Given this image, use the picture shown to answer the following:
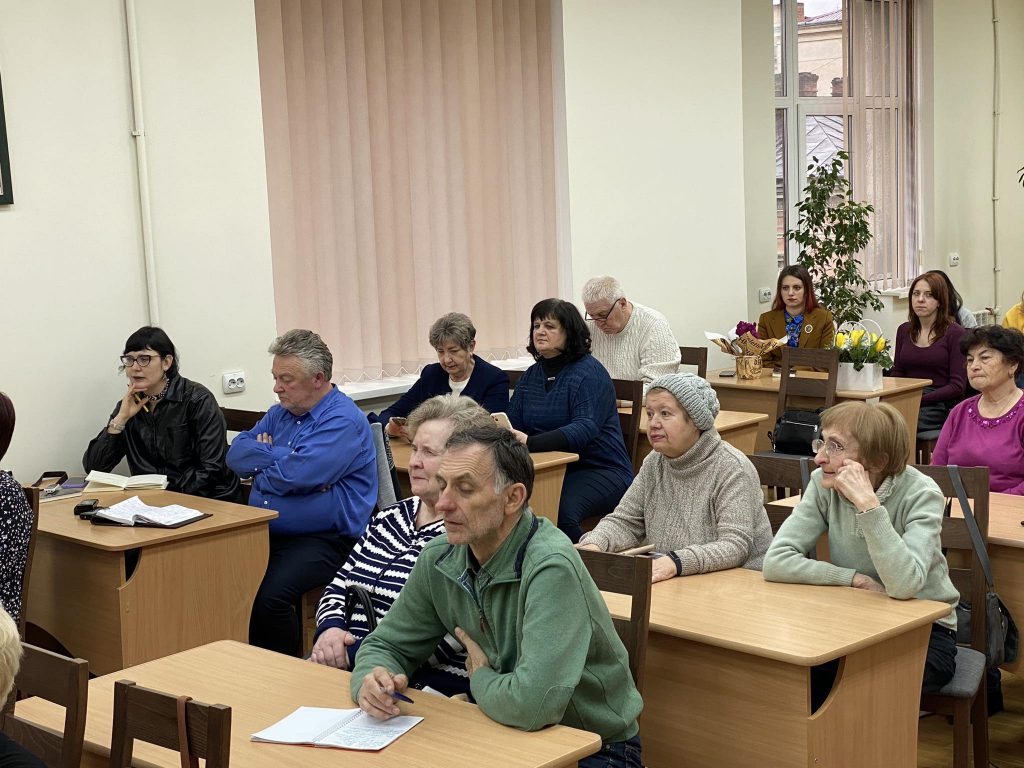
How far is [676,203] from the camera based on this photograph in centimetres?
740

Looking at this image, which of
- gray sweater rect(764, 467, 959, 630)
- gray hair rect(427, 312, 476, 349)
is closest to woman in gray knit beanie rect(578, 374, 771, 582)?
gray sweater rect(764, 467, 959, 630)

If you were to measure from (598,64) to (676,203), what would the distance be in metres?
1.03

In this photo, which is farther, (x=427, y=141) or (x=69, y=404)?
(x=427, y=141)

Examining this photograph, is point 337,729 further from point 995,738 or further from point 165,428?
point 165,428

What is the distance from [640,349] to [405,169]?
5.04ft

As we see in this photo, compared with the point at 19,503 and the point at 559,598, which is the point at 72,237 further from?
the point at 559,598

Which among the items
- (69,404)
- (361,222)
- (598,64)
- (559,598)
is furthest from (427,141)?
(559,598)

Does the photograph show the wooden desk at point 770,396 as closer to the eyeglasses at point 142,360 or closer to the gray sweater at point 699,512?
the gray sweater at point 699,512

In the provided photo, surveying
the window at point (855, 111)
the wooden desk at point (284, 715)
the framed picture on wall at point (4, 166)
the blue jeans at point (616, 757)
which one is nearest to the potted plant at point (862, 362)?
the window at point (855, 111)

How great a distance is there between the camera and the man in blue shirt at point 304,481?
4.02 m

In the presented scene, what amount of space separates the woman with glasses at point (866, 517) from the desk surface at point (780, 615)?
7 centimetres

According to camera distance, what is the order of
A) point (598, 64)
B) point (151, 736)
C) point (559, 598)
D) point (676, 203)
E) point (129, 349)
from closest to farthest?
point (151, 736)
point (559, 598)
point (129, 349)
point (598, 64)
point (676, 203)

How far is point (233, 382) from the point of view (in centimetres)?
528

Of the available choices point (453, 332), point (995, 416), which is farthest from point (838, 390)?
point (453, 332)
